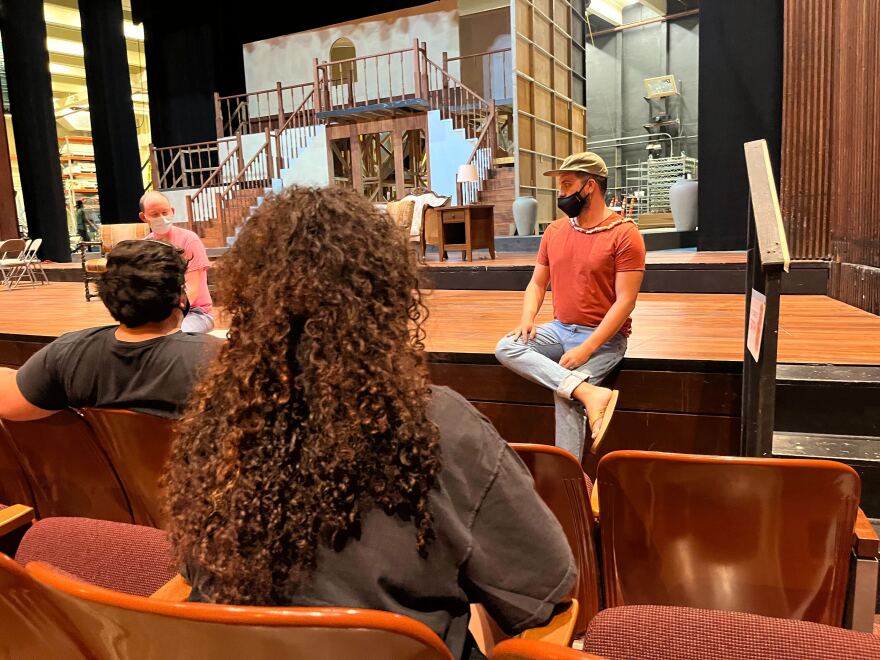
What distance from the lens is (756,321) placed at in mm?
1491

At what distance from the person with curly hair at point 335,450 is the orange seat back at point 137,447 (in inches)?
29.3

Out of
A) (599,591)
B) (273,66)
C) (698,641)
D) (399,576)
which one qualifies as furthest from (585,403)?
(273,66)

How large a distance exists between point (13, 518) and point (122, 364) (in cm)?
38

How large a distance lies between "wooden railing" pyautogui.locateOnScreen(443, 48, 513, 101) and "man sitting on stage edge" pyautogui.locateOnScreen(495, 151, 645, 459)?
375 inches

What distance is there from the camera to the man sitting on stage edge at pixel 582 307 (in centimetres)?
213

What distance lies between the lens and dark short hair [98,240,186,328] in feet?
5.07

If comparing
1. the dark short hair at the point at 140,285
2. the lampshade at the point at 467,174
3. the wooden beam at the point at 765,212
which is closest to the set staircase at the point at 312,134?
the lampshade at the point at 467,174

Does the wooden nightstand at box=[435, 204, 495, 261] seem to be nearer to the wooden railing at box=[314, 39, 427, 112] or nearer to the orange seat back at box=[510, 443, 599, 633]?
the orange seat back at box=[510, 443, 599, 633]

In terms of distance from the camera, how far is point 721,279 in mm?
4359

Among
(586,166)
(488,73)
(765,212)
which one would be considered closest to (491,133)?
(488,73)

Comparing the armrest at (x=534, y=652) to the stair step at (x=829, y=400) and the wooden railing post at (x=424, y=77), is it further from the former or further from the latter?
the wooden railing post at (x=424, y=77)

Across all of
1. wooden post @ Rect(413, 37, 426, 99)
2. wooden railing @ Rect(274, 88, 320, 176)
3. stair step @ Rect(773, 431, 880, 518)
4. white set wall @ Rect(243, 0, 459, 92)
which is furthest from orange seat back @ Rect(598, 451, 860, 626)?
white set wall @ Rect(243, 0, 459, 92)

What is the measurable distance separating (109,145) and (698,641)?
1202cm

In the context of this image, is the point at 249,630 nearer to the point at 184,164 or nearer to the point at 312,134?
the point at 312,134
